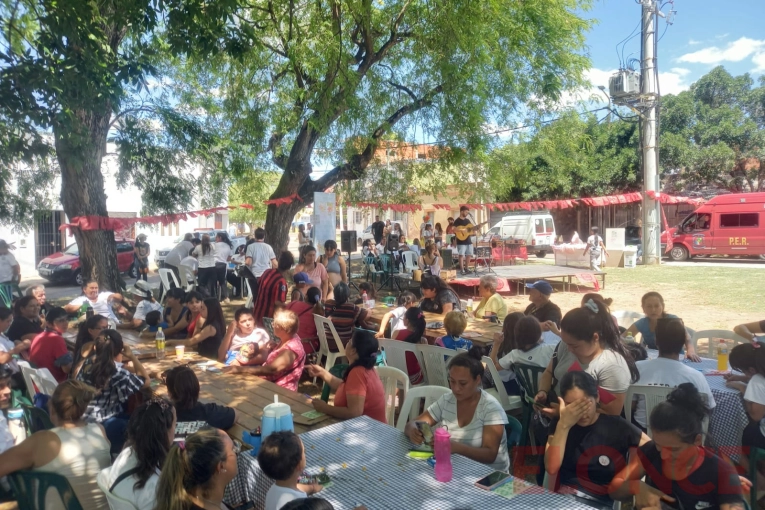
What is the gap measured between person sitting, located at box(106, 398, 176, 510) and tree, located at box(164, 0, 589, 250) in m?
7.38

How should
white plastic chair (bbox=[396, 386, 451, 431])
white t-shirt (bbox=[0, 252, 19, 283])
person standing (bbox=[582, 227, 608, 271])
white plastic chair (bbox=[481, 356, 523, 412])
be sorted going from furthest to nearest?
person standing (bbox=[582, 227, 608, 271]) < white t-shirt (bbox=[0, 252, 19, 283]) < white plastic chair (bbox=[481, 356, 523, 412]) < white plastic chair (bbox=[396, 386, 451, 431])

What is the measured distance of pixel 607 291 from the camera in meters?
14.1

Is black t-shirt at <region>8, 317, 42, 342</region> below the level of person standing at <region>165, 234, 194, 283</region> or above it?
below

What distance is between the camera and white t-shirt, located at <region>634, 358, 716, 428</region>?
354 cm

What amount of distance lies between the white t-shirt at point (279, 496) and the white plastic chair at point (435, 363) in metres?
2.61

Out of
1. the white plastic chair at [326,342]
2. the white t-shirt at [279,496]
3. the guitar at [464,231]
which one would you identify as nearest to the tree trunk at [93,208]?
the white plastic chair at [326,342]

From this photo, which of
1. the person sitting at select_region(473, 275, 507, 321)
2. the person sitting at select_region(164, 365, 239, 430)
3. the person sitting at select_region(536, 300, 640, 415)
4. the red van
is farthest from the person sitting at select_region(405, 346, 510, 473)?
the red van

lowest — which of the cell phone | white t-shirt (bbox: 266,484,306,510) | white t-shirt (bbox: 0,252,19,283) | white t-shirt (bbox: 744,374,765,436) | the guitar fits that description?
the cell phone

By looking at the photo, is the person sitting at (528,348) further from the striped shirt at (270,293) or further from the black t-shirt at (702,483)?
the striped shirt at (270,293)

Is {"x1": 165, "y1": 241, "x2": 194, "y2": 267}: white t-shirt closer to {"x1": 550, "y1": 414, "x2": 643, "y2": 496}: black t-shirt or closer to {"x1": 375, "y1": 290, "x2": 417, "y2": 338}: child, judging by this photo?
{"x1": 375, "y1": 290, "x2": 417, "y2": 338}: child

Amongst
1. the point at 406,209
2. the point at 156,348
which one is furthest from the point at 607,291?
the point at 156,348

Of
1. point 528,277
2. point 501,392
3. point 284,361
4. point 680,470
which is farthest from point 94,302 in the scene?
point 528,277

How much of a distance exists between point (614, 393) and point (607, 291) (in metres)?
11.8

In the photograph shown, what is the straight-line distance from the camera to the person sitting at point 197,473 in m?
2.10
